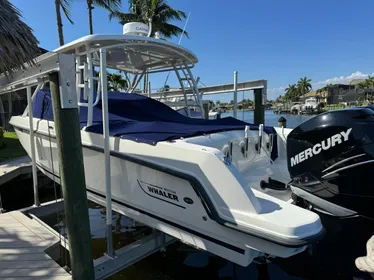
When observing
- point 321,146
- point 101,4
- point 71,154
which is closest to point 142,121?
point 71,154

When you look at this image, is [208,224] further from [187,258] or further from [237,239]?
[187,258]

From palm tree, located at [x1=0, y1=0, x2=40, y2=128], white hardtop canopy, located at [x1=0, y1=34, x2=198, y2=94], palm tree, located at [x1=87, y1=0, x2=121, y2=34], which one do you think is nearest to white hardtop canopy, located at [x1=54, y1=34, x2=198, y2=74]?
white hardtop canopy, located at [x1=0, y1=34, x2=198, y2=94]

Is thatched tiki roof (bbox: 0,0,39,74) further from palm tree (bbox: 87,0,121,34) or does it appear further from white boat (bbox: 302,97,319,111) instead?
white boat (bbox: 302,97,319,111)

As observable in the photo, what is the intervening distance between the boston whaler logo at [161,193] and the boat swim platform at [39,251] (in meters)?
0.77

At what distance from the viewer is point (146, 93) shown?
7.30 meters

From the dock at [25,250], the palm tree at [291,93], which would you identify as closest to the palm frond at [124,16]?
the dock at [25,250]

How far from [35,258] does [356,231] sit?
4.20 meters

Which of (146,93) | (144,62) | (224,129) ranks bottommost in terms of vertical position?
(224,129)

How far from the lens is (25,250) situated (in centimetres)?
319

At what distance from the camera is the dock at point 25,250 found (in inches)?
109

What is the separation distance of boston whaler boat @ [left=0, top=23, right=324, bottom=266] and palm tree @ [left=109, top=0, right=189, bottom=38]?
45.8 ft

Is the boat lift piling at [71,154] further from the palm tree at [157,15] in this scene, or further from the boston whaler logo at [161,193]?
the palm tree at [157,15]

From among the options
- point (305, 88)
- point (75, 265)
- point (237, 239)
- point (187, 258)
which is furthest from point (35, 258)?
point (305, 88)

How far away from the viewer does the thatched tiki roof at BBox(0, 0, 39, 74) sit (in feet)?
11.5
